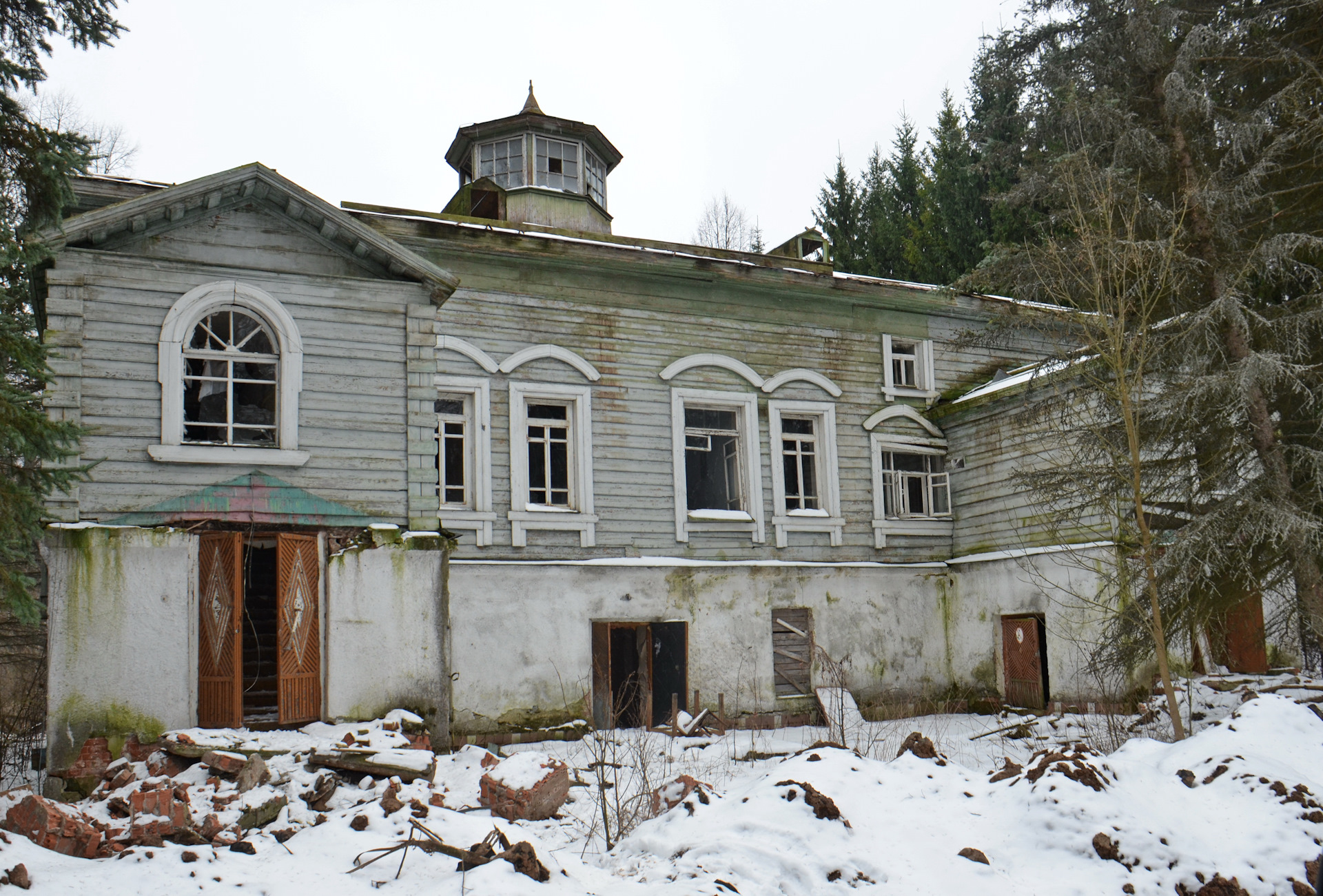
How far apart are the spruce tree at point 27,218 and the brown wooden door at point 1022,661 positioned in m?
13.6

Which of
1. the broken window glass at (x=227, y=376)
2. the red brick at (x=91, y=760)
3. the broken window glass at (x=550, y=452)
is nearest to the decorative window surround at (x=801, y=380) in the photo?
the broken window glass at (x=550, y=452)

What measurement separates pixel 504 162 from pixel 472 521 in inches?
316

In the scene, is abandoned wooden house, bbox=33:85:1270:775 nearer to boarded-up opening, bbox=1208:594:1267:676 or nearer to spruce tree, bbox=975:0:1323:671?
boarded-up opening, bbox=1208:594:1267:676

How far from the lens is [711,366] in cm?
1716

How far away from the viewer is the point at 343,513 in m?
11.9

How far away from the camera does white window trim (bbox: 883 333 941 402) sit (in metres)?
18.6

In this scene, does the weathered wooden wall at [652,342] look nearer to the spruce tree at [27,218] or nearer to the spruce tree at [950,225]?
the spruce tree at [27,218]

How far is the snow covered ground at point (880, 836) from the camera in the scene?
695cm

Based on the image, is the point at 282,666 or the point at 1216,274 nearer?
the point at 282,666

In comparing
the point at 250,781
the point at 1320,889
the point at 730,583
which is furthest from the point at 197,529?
the point at 1320,889

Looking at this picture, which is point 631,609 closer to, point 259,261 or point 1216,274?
point 259,261

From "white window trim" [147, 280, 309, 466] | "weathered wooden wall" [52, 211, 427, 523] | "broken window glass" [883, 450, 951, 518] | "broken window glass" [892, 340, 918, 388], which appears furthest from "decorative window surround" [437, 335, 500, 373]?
"broken window glass" [892, 340, 918, 388]

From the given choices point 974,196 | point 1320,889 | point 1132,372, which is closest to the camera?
point 1320,889

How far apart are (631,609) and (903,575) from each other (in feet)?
16.9
